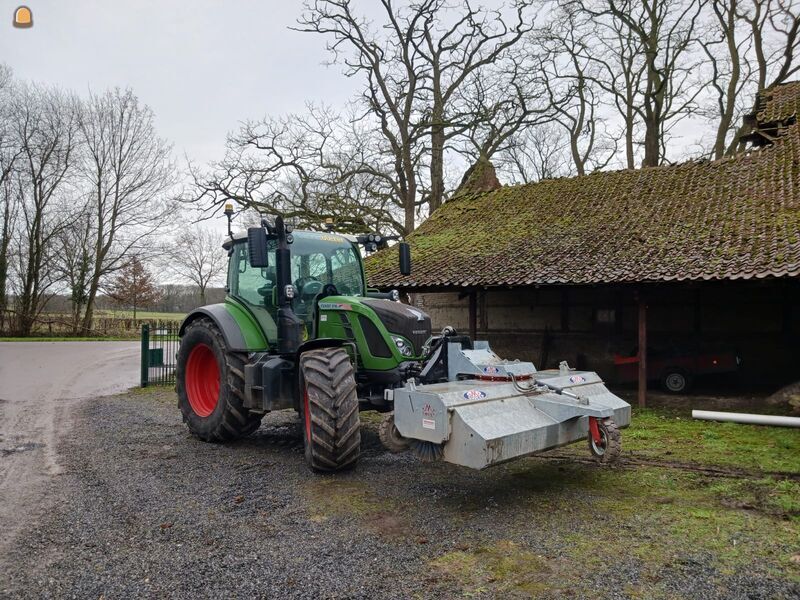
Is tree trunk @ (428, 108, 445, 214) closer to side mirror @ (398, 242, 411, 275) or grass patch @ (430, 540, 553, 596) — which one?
side mirror @ (398, 242, 411, 275)

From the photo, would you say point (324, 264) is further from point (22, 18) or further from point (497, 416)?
point (22, 18)

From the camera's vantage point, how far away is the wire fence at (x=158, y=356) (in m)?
13.9

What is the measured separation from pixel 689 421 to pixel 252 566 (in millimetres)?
7734

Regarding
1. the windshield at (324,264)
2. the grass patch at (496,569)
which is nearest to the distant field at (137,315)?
the windshield at (324,264)

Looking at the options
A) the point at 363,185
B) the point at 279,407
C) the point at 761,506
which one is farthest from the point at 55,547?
the point at 363,185

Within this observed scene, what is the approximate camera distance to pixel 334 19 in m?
24.4

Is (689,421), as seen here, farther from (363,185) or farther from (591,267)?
(363,185)

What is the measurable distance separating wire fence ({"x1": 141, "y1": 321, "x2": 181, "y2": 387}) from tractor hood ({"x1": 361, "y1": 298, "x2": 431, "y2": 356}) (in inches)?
336

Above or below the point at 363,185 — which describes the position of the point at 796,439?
below

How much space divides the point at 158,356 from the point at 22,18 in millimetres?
9294

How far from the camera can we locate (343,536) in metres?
4.43

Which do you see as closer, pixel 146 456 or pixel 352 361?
pixel 352 361

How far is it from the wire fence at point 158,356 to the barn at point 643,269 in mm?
4821

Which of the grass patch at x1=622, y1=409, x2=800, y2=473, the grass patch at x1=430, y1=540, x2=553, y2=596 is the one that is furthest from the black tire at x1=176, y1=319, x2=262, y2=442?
the grass patch at x1=622, y1=409, x2=800, y2=473
